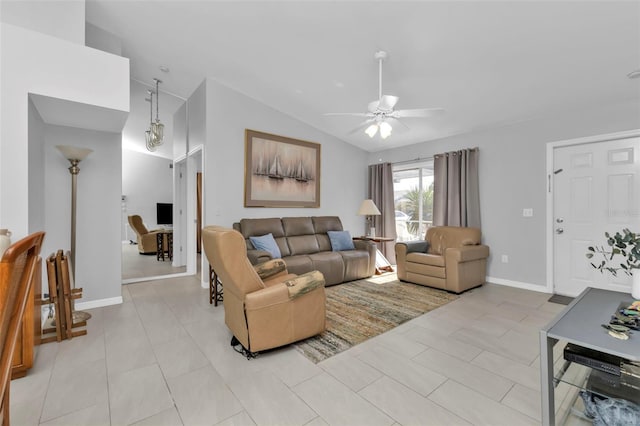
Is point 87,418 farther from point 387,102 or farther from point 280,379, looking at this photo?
point 387,102

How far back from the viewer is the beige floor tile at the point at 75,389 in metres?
1.67

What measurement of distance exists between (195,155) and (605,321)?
501 centimetres

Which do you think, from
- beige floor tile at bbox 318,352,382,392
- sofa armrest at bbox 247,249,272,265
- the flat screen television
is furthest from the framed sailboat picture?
the flat screen television

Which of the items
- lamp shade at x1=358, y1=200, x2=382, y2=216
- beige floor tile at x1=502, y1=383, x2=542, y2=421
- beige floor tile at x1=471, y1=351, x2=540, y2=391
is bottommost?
beige floor tile at x1=502, y1=383, x2=542, y2=421

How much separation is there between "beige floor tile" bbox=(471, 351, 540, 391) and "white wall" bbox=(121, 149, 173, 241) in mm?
9412

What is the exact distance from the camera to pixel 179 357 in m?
2.25

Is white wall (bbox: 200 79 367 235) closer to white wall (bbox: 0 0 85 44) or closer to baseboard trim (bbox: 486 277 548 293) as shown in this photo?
white wall (bbox: 0 0 85 44)

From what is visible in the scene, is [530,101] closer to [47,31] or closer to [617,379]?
[617,379]

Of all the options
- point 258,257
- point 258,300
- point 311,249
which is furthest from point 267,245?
point 258,300

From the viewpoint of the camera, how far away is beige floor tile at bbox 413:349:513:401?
1836mm

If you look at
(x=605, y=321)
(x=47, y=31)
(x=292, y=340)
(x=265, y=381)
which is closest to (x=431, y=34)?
(x=605, y=321)

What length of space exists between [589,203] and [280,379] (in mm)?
4246

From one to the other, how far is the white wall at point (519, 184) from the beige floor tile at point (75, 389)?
486 centimetres

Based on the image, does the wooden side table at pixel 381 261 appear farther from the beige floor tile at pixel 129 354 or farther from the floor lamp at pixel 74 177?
the floor lamp at pixel 74 177
